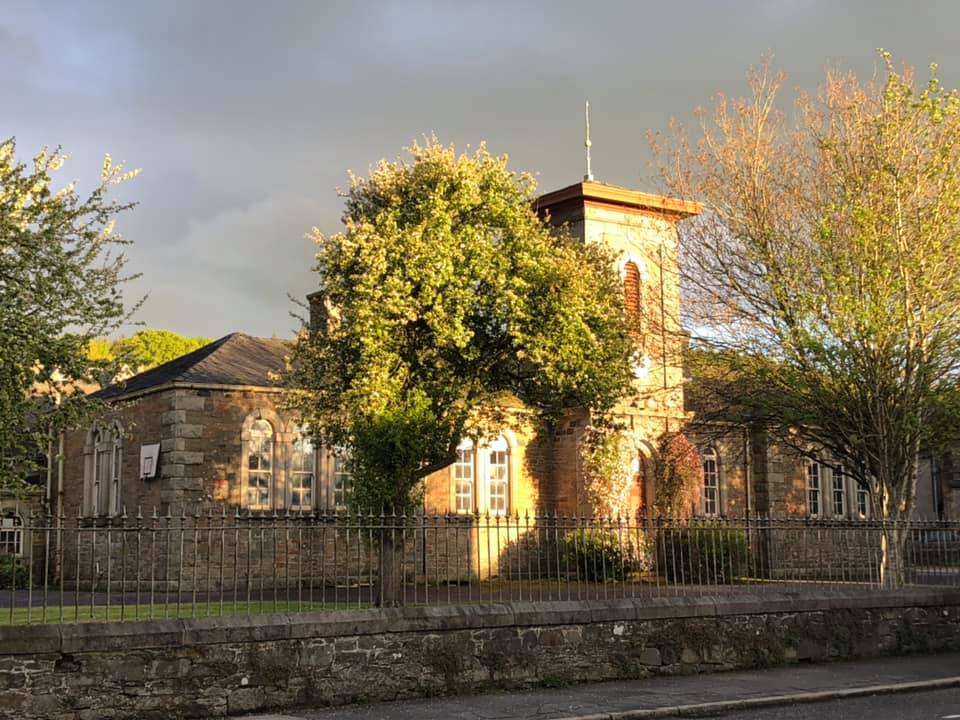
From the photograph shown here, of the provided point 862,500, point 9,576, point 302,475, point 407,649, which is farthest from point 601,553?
point 862,500

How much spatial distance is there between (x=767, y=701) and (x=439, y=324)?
320 inches

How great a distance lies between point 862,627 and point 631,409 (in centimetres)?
1284

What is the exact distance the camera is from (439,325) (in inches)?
725

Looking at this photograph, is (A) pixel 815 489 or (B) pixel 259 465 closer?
(B) pixel 259 465

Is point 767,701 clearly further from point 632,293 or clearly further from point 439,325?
point 632,293

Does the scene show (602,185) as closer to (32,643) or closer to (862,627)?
(862,627)

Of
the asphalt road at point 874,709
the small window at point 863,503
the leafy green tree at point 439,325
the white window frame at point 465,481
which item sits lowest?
the asphalt road at point 874,709

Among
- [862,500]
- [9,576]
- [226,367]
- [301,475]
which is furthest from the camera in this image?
[862,500]

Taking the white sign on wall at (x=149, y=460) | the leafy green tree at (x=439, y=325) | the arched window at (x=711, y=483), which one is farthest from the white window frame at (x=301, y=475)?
the arched window at (x=711, y=483)

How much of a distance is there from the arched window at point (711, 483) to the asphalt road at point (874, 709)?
1934 cm

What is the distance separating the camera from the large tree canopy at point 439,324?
1830cm

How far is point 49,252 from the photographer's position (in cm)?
1633

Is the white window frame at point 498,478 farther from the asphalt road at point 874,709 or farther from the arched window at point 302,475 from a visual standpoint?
the asphalt road at point 874,709

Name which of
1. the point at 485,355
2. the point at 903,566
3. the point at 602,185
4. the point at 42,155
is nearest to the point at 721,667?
the point at 903,566
